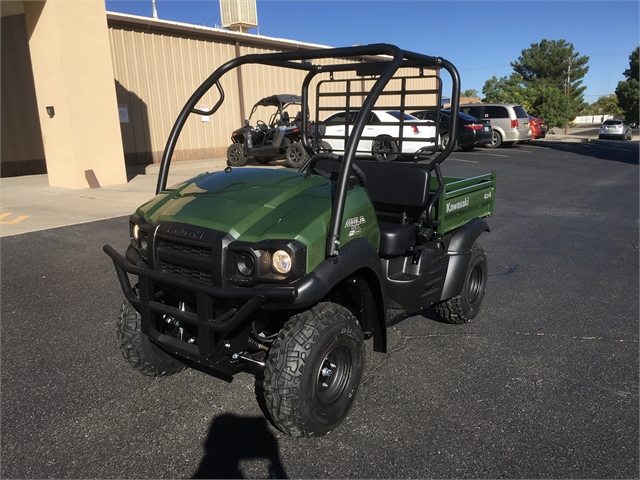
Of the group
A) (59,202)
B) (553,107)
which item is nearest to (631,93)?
(553,107)

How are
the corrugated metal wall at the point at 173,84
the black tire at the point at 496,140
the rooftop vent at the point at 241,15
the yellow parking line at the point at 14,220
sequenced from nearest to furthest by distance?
the yellow parking line at the point at 14,220
the corrugated metal wall at the point at 173,84
the rooftop vent at the point at 241,15
the black tire at the point at 496,140

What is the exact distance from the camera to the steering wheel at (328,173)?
10.2 ft

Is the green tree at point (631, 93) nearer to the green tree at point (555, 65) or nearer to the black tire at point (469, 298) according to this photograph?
the green tree at point (555, 65)

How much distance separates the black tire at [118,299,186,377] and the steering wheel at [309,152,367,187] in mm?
1430

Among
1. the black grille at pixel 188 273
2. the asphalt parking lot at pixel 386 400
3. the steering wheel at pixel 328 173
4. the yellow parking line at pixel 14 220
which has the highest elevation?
the steering wheel at pixel 328 173

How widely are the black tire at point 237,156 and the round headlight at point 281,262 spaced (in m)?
11.9

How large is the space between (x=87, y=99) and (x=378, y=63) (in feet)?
28.4

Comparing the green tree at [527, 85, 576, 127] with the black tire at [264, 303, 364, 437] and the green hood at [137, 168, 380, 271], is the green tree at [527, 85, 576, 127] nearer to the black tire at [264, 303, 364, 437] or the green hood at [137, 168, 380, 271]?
the green hood at [137, 168, 380, 271]

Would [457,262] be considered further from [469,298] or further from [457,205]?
[469,298]

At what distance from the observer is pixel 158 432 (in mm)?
2865

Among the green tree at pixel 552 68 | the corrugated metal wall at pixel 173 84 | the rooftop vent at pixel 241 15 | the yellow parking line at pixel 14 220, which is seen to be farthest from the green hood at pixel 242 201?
the green tree at pixel 552 68

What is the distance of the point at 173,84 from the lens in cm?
1593

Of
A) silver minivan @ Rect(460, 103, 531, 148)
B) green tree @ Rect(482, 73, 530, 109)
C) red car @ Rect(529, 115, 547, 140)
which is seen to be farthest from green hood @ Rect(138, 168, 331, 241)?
green tree @ Rect(482, 73, 530, 109)

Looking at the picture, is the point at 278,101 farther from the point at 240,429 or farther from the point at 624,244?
the point at 240,429
